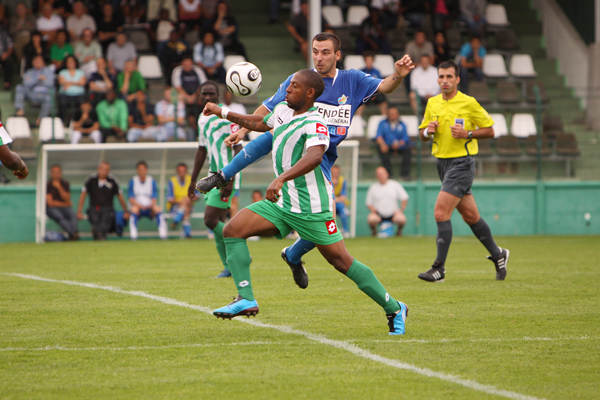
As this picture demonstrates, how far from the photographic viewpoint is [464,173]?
8609 millimetres

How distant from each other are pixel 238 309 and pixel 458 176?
4233 mm

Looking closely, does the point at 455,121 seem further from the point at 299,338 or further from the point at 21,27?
the point at 21,27

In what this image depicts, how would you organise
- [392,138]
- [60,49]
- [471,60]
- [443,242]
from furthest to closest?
[471,60]
[60,49]
[392,138]
[443,242]

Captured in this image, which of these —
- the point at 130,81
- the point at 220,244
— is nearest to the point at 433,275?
the point at 220,244

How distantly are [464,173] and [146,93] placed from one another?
11.2m

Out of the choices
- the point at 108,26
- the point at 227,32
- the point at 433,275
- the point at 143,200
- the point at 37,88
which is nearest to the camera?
the point at 433,275

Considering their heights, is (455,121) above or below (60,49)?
below

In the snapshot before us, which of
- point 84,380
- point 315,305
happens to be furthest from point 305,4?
point 84,380

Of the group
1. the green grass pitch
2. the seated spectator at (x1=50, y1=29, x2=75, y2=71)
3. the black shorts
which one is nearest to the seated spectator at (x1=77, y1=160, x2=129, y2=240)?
the seated spectator at (x1=50, y1=29, x2=75, y2=71)

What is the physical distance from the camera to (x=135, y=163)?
17.5 meters

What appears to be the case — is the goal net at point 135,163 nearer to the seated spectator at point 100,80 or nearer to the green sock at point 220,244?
the seated spectator at point 100,80

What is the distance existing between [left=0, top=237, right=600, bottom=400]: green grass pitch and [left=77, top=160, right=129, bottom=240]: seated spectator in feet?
21.3

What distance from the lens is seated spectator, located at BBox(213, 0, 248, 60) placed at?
20547 mm

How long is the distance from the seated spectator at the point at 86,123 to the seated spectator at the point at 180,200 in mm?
1984
